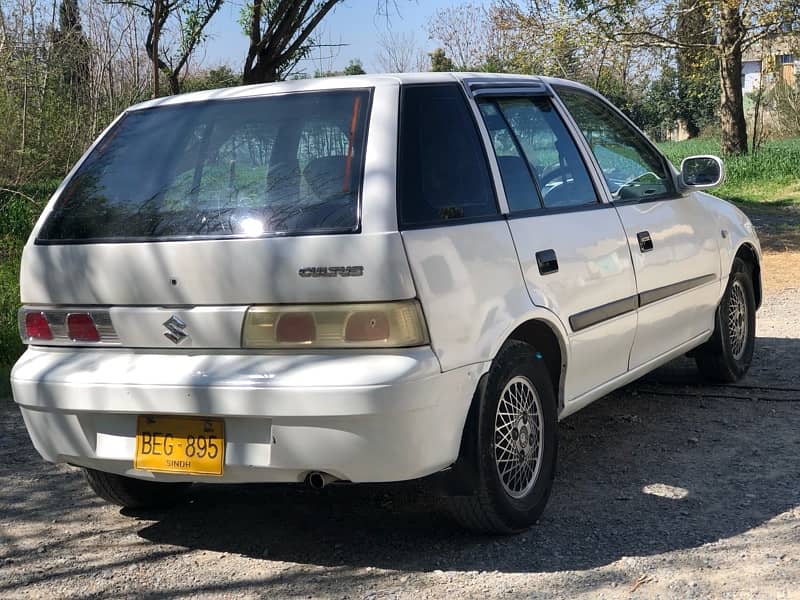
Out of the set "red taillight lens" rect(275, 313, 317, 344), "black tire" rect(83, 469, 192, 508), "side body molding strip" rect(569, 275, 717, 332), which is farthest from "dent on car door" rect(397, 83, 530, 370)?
"black tire" rect(83, 469, 192, 508)

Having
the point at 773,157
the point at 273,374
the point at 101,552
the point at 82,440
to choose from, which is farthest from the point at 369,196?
the point at 773,157

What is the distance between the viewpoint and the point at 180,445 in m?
3.61

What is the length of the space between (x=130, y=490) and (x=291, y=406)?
1.37 metres

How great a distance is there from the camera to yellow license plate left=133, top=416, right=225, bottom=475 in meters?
3.55

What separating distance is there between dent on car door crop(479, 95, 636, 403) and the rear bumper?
30.5 inches

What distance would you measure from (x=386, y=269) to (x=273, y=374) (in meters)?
0.51

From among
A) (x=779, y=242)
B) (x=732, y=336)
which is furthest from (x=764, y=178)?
(x=732, y=336)

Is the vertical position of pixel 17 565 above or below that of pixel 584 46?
below

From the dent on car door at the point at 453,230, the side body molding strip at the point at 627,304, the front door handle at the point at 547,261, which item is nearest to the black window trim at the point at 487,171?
the dent on car door at the point at 453,230

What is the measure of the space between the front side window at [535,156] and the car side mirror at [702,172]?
3.39 ft

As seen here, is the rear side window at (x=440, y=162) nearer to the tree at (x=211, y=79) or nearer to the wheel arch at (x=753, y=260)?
the wheel arch at (x=753, y=260)

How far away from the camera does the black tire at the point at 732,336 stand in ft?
20.2

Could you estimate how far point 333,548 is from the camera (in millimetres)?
4035

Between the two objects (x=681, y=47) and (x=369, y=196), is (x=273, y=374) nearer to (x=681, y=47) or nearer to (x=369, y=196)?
(x=369, y=196)
